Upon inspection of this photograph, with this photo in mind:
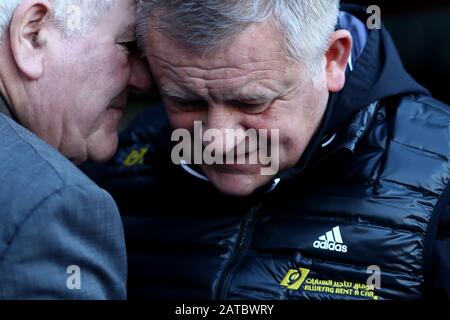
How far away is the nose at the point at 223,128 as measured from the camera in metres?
1.91

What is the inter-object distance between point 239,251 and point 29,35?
75cm

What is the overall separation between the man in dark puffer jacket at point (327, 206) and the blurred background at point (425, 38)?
1.49 m

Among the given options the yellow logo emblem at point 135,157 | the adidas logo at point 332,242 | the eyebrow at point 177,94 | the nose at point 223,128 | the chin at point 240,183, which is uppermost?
the eyebrow at point 177,94

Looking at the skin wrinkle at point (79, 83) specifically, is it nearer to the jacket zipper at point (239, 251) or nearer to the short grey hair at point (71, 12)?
the short grey hair at point (71, 12)

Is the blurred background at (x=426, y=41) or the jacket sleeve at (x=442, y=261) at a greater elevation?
the blurred background at (x=426, y=41)

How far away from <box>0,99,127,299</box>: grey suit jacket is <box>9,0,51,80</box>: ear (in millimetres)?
199

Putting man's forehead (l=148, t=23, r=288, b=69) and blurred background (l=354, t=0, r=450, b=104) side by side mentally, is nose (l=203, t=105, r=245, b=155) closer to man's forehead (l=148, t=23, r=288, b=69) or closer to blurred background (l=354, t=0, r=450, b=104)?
man's forehead (l=148, t=23, r=288, b=69)

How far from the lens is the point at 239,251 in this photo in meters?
2.06

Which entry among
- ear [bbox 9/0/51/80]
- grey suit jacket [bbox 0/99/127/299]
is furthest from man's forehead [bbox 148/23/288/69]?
grey suit jacket [bbox 0/99/127/299]

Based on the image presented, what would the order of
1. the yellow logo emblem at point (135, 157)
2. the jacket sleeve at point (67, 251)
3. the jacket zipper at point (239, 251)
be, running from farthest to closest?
1. the yellow logo emblem at point (135, 157)
2. the jacket zipper at point (239, 251)
3. the jacket sleeve at point (67, 251)

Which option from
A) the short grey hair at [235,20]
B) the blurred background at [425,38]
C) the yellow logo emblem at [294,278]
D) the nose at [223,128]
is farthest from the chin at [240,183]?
the blurred background at [425,38]

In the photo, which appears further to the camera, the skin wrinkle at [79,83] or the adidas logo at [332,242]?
the adidas logo at [332,242]

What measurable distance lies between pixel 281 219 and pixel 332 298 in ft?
0.83

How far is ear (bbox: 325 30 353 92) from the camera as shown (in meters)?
1.99
